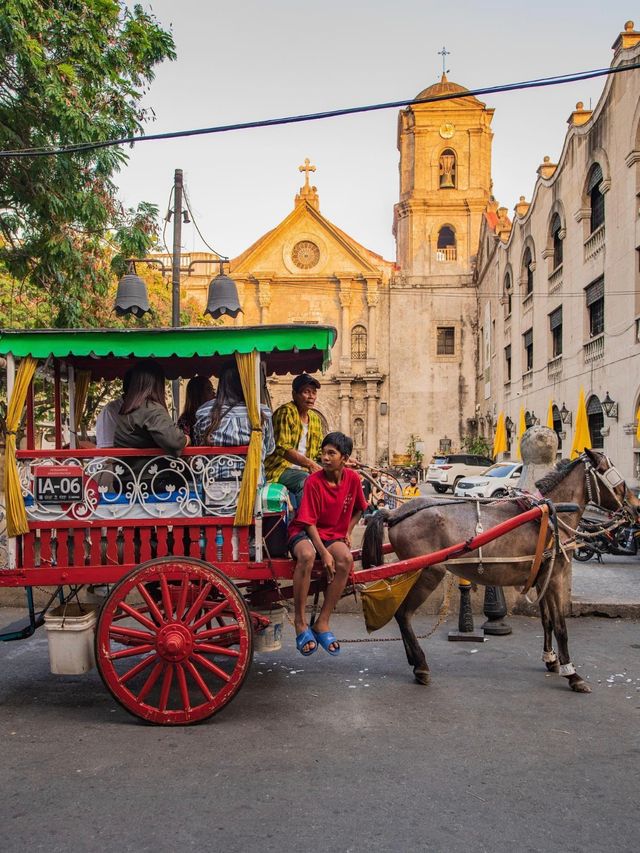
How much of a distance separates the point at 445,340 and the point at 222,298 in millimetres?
34885

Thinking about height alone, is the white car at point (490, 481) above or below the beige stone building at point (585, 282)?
below

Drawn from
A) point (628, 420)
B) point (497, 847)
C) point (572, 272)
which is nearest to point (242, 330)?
point (497, 847)

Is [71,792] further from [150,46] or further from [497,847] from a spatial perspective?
[150,46]

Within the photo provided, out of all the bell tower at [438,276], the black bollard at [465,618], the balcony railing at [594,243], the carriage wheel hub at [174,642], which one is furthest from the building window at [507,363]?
the carriage wheel hub at [174,642]

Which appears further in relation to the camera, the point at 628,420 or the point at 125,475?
the point at 628,420

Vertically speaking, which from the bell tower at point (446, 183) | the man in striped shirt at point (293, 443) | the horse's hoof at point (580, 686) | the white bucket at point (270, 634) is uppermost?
the bell tower at point (446, 183)

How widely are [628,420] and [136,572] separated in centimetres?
1575

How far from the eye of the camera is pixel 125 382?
5.41 m

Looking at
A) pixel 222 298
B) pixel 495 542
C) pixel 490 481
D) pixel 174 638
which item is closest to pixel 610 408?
pixel 490 481

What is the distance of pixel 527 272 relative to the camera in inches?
1142

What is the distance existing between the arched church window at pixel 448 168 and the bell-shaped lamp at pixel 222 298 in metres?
36.9

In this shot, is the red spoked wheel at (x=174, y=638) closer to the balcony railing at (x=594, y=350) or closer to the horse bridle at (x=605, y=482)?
the horse bridle at (x=605, y=482)

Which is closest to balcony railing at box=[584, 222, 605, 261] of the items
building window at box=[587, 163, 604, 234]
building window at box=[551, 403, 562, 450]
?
building window at box=[587, 163, 604, 234]

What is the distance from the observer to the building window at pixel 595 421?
20.1 metres
